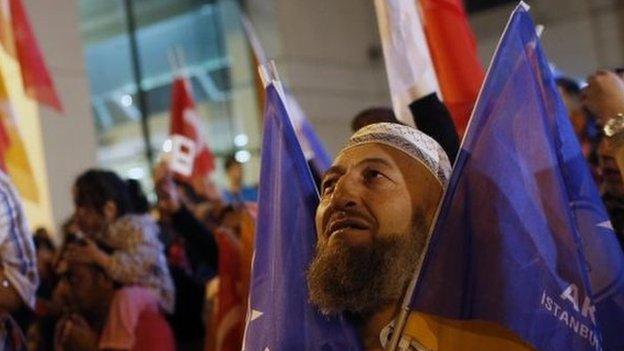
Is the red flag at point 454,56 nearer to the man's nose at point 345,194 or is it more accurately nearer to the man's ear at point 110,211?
the man's nose at point 345,194

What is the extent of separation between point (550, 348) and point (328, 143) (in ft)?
38.3

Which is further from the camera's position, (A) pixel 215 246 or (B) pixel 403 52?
(A) pixel 215 246

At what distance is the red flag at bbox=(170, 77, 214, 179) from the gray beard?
4.46 meters

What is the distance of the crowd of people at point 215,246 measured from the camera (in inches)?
95.3

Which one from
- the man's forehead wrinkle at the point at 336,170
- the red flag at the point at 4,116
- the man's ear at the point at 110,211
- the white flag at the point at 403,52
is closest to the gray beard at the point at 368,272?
the man's forehead wrinkle at the point at 336,170

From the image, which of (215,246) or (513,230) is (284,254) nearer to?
(513,230)

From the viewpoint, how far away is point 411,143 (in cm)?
253

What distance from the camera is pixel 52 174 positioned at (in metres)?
9.98

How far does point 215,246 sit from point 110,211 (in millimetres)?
913

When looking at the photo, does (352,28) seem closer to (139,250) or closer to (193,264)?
(193,264)

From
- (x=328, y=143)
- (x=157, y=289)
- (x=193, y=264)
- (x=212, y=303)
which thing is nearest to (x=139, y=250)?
(x=157, y=289)

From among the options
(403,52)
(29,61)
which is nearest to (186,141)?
(29,61)

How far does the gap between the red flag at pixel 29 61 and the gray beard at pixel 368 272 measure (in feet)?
10.1

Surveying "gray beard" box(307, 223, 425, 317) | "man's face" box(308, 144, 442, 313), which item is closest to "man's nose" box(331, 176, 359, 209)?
"man's face" box(308, 144, 442, 313)
